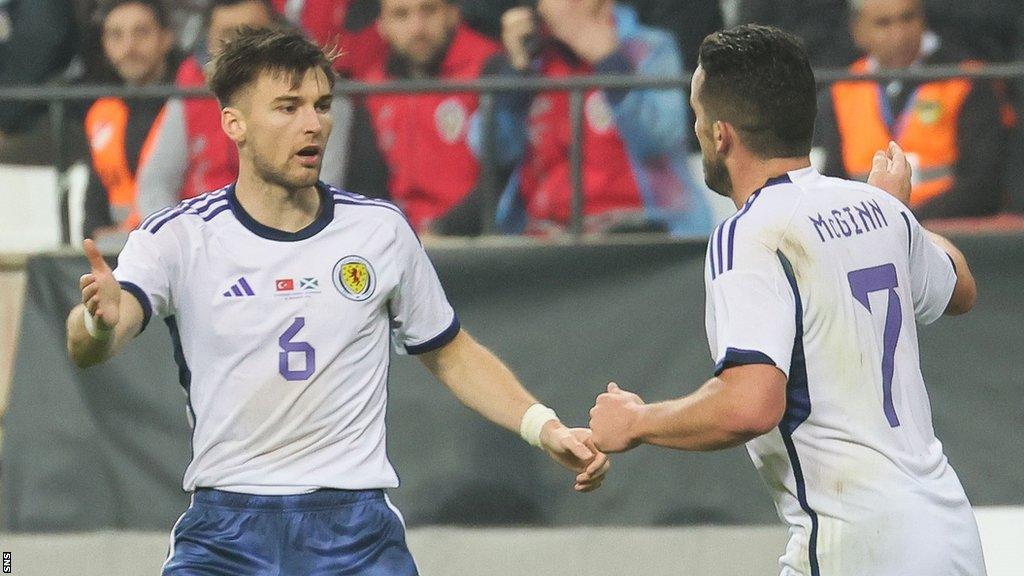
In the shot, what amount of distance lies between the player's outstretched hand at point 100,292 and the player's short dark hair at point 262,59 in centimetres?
84

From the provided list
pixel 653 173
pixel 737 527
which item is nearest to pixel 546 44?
pixel 653 173

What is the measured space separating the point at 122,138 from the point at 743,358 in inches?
185

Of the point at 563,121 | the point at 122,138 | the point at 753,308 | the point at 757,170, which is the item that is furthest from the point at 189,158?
the point at 753,308

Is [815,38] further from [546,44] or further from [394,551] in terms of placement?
[394,551]

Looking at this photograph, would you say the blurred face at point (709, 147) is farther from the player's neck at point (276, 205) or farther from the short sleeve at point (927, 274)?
the player's neck at point (276, 205)

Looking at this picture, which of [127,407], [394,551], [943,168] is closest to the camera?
[394,551]

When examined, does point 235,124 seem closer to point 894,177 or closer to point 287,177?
point 287,177

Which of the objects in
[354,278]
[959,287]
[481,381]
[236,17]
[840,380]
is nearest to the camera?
[840,380]

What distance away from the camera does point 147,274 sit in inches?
188

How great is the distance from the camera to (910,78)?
7.08 meters

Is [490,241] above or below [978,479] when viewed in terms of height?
above

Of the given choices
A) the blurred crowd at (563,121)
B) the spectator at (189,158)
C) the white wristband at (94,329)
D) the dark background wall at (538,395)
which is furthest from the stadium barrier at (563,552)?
the white wristband at (94,329)

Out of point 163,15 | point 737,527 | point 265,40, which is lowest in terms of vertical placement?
point 737,527

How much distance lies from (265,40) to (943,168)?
3283 mm
